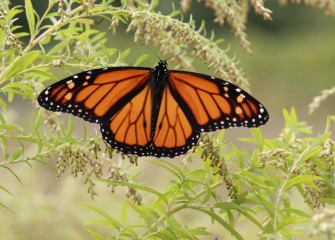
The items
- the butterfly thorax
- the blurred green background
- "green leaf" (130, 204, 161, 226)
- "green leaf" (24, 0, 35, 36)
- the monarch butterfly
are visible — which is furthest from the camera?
the blurred green background

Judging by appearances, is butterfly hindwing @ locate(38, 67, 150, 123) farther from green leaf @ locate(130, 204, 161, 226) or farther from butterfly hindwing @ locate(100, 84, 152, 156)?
green leaf @ locate(130, 204, 161, 226)

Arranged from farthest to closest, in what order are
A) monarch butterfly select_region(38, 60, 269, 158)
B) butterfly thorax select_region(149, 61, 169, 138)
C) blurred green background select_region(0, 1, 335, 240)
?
blurred green background select_region(0, 1, 335, 240) → butterfly thorax select_region(149, 61, 169, 138) → monarch butterfly select_region(38, 60, 269, 158)

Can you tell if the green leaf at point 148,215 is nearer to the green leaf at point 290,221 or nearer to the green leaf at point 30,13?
the green leaf at point 290,221

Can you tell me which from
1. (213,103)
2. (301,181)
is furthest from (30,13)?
(301,181)

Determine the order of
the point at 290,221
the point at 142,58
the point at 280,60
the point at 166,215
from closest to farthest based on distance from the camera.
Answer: the point at 290,221 < the point at 166,215 < the point at 142,58 < the point at 280,60

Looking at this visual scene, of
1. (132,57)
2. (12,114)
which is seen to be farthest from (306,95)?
(12,114)

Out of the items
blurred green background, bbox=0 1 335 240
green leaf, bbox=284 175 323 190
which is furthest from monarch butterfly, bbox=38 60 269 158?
blurred green background, bbox=0 1 335 240

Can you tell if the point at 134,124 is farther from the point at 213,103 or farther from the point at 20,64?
the point at 20,64
